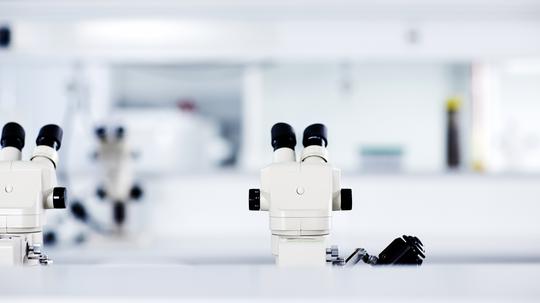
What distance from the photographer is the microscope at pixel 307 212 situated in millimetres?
847

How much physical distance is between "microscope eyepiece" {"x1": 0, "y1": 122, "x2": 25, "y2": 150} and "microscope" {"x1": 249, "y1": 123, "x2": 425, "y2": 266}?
39 cm

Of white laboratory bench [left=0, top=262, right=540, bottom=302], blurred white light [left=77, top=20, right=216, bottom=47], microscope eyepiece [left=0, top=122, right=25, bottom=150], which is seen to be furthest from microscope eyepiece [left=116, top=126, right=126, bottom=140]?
white laboratory bench [left=0, top=262, right=540, bottom=302]

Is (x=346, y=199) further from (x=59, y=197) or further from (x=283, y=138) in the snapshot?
(x=59, y=197)

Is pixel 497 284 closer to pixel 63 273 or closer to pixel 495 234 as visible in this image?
pixel 63 273

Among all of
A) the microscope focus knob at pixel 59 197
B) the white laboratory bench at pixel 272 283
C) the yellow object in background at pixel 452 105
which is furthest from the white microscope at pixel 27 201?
the yellow object in background at pixel 452 105

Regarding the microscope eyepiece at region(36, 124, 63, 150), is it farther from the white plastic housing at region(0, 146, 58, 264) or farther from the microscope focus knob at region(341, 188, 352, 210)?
the microscope focus knob at region(341, 188, 352, 210)

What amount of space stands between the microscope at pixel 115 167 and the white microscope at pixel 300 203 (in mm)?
1518

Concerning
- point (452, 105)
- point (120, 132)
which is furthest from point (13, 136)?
point (452, 105)

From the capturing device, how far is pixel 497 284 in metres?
0.64

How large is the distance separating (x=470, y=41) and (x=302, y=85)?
2281 millimetres

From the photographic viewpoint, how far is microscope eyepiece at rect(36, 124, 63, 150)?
92cm

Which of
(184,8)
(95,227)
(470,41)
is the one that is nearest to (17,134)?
(95,227)

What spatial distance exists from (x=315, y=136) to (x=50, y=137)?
1.38 feet

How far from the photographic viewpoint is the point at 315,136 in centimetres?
91
